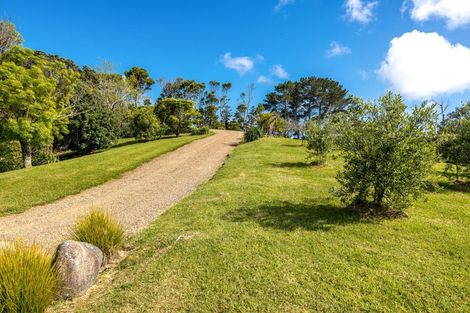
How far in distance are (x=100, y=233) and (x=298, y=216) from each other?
488 cm

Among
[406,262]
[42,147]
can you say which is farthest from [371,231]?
[42,147]

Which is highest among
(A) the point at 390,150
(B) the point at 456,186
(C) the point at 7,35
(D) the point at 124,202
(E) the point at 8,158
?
(C) the point at 7,35

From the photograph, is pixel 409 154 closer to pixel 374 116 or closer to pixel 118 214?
pixel 374 116

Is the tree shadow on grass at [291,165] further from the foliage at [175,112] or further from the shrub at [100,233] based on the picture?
the foliage at [175,112]

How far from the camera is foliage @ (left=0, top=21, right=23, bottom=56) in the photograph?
71.4ft

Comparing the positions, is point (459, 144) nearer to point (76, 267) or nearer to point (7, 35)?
point (76, 267)

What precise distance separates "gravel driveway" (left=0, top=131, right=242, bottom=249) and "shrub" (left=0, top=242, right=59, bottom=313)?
2.43 metres

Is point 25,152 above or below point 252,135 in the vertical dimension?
below

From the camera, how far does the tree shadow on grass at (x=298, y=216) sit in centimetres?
666

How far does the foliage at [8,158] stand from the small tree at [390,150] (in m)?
23.2

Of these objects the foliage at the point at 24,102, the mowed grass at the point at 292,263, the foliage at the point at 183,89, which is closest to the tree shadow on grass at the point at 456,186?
the mowed grass at the point at 292,263

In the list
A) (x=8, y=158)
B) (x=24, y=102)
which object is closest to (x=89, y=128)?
(x=8, y=158)

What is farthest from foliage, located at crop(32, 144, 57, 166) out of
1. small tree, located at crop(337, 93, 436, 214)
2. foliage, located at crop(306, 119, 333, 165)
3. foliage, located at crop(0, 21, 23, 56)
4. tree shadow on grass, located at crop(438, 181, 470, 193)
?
tree shadow on grass, located at crop(438, 181, 470, 193)

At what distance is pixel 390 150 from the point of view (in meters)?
6.49
